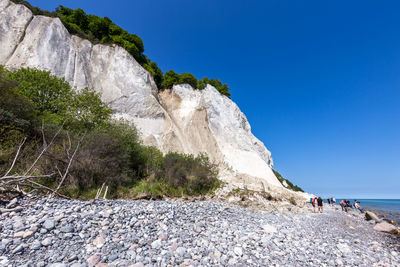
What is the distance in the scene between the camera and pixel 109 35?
2320 centimetres

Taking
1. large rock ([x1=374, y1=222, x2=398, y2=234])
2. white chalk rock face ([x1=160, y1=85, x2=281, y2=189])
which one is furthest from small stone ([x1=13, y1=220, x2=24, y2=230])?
large rock ([x1=374, y1=222, x2=398, y2=234])

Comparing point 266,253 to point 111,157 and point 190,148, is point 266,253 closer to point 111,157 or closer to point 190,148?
point 111,157

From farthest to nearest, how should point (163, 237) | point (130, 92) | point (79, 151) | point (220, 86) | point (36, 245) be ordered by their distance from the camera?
point (220, 86), point (130, 92), point (79, 151), point (163, 237), point (36, 245)

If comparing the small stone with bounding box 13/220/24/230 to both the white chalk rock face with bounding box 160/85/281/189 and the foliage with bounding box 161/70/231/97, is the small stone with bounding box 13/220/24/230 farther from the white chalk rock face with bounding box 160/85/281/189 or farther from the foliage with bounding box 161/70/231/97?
the foliage with bounding box 161/70/231/97

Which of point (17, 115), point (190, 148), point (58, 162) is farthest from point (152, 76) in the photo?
point (58, 162)

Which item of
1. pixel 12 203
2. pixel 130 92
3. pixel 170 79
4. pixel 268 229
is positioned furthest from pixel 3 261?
pixel 170 79

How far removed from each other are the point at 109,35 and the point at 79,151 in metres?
22.0

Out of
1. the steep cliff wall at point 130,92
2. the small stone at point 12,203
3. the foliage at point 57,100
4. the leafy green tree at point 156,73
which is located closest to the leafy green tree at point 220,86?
the steep cliff wall at point 130,92

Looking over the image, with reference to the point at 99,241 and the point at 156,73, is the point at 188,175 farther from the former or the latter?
the point at 156,73

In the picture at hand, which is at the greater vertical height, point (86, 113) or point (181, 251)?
point (86, 113)

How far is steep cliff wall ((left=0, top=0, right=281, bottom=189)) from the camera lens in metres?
17.3

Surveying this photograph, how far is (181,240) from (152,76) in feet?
77.9

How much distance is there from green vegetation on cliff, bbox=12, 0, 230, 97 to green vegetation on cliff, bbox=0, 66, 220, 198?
11.2 m

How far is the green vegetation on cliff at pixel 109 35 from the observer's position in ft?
71.5
